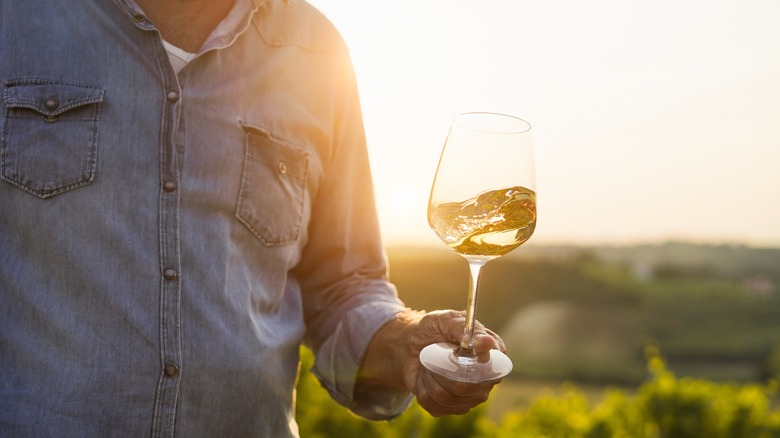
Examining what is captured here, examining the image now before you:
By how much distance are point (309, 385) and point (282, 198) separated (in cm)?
355

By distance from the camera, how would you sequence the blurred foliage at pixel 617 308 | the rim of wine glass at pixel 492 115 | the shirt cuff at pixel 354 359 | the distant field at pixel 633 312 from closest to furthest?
the rim of wine glass at pixel 492 115, the shirt cuff at pixel 354 359, the blurred foliage at pixel 617 308, the distant field at pixel 633 312

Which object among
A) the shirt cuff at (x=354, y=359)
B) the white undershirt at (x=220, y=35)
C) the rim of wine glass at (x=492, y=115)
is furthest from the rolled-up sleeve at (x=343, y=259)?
the rim of wine glass at (x=492, y=115)

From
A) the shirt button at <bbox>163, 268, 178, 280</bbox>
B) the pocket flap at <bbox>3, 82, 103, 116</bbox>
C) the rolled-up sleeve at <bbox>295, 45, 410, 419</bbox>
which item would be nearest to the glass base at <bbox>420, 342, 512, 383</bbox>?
the rolled-up sleeve at <bbox>295, 45, 410, 419</bbox>


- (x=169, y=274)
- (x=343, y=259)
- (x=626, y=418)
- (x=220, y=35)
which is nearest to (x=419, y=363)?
(x=343, y=259)

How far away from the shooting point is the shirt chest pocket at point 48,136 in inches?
64.2

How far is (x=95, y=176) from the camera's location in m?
1.67

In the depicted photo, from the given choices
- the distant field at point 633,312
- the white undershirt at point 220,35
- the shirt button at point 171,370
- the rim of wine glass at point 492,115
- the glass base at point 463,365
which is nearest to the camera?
the glass base at point 463,365

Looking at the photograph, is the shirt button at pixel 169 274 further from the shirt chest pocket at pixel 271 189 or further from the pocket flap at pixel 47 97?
the pocket flap at pixel 47 97

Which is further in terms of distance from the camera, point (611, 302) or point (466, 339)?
point (611, 302)

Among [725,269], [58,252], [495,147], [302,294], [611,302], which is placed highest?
[495,147]

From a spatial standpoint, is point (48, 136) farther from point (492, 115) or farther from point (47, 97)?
point (492, 115)

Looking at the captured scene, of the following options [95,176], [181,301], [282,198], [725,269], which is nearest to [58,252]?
[95,176]

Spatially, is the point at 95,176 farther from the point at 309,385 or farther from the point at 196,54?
the point at 309,385

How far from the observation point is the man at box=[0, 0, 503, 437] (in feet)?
5.37
